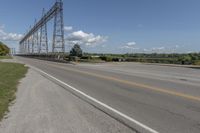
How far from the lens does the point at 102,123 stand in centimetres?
602

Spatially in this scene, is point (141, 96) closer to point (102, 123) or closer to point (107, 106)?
point (107, 106)

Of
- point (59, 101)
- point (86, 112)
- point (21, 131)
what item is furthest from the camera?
point (59, 101)

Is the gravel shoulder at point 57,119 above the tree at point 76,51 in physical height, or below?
below

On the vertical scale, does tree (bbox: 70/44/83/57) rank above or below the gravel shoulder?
above

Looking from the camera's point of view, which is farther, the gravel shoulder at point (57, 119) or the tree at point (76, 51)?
the tree at point (76, 51)

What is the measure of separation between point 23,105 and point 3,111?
1069 millimetres

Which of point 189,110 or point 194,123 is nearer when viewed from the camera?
point 194,123

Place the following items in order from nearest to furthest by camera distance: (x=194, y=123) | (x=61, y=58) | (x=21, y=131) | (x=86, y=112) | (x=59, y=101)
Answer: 1. (x=21, y=131)
2. (x=194, y=123)
3. (x=86, y=112)
4. (x=59, y=101)
5. (x=61, y=58)

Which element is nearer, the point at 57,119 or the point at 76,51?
the point at 57,119

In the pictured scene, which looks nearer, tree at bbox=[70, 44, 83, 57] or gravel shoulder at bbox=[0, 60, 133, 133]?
gravel shoulder at bbox=[0, 60, 133, 133]

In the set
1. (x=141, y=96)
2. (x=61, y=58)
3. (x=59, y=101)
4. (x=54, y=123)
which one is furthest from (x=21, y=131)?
(x=61, y=58)

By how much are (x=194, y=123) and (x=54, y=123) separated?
134 inches

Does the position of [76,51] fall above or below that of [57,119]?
above

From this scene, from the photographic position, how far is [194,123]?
5.97 metres
